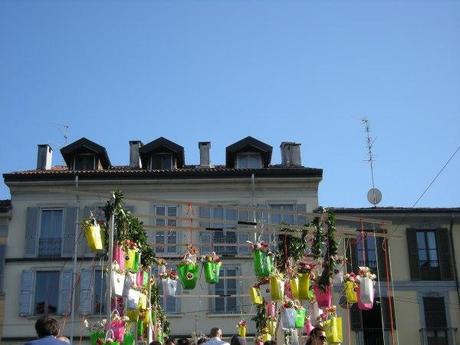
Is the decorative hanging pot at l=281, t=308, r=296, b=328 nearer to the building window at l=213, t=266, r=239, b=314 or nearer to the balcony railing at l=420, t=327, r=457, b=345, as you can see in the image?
the building window at l=213, t=266, r=239, b=314

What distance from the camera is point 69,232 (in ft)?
89.8

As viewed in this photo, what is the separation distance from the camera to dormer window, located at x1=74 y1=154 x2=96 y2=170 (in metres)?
29.0

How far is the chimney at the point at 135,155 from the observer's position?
1167 inches

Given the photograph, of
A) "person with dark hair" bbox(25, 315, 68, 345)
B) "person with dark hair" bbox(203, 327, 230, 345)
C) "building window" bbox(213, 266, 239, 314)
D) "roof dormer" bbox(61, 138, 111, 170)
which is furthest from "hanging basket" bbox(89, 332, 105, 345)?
"roof dormer" bbox(61, 138, 111, 170)

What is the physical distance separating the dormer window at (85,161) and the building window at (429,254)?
1339 cm

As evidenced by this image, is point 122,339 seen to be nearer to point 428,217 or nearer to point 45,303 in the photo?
point 45,303

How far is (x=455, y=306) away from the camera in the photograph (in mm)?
27250

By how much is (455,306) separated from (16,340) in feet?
56.1

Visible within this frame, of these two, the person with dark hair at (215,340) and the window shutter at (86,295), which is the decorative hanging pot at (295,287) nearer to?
the person with dark hair at (215,340)

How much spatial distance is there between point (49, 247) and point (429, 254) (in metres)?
15.3

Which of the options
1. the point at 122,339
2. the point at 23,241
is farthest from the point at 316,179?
the point at 122,339

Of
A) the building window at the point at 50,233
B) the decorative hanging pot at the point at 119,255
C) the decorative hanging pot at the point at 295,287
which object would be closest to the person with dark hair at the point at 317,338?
the decorative hanging pot at the point at 295,287

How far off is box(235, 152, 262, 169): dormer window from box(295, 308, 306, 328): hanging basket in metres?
15.4

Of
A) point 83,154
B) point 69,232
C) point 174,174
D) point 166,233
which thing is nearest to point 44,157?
point 83,154
